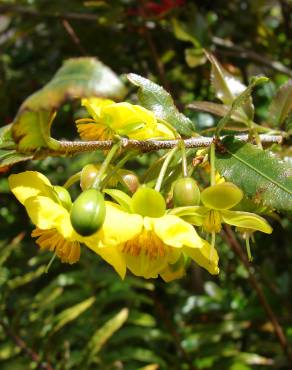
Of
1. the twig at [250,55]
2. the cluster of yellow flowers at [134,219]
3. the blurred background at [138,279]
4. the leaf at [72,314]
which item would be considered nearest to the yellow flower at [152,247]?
the cluster of yellow flowers at [134,219]

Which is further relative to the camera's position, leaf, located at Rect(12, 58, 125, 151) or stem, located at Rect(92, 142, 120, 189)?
stem, located at Rect(92, 142, 120, 189)

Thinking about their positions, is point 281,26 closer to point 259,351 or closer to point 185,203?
point 259,351

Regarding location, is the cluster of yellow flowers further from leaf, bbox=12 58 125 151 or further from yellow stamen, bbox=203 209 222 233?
leaf, bbox=12 58 125 151

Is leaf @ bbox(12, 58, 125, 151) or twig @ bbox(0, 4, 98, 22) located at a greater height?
leaf @ bbox(12, 58, 125, 151)

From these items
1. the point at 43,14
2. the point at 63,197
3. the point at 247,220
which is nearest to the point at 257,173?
the point at 247,220

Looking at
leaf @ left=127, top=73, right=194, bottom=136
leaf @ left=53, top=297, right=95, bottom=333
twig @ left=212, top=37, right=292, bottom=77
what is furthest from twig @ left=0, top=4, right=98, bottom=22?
leaf @ left=127, top=73, right=194, bottom=136
